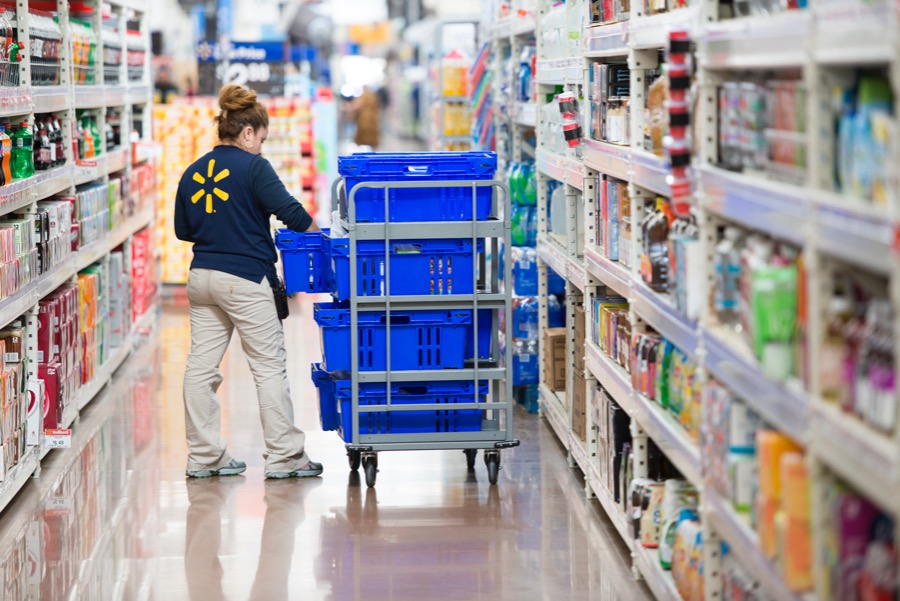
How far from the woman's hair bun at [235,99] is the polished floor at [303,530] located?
1810 mm

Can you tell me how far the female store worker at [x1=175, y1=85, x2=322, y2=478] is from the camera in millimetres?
6238

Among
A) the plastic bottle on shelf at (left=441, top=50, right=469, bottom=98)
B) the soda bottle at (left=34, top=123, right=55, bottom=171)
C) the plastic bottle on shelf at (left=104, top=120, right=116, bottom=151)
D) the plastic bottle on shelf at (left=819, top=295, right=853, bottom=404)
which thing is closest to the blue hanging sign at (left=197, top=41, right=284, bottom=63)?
the plastic bottle on shelf at (left=441, top=50, right=469, bottom=98)

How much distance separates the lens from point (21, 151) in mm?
6582

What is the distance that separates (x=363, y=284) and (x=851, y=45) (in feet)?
12.3

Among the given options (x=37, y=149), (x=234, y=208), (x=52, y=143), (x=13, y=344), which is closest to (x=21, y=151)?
(x=37, y=149)

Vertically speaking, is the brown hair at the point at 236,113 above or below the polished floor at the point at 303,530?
above

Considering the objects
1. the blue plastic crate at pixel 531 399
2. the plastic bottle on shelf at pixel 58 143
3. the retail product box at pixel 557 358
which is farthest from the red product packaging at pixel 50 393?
the blue plastic crate at pixel 531 399

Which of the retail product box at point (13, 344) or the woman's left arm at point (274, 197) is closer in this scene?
the woman's left arm at point (274, 197)

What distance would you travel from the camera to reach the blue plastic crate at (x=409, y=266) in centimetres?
613

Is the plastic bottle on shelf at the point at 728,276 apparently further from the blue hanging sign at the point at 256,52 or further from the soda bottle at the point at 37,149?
the blue hanging sign at the point at 256,52

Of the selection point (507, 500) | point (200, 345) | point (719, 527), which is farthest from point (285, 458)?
point (719, 527)

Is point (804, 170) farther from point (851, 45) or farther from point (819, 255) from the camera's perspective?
point (851, 45)

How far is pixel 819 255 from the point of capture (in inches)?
113

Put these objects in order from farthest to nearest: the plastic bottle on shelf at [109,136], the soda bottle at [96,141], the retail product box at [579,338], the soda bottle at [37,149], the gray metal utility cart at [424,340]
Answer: the plastic bottle on shelf at [109,136], the soda bottle at [96,141], the soda bottle at [37,149], the retail product box at [579,338], the gray metal utility cart at [424,340]
